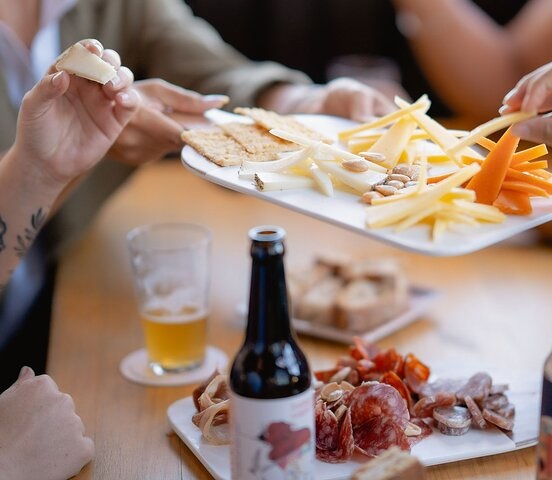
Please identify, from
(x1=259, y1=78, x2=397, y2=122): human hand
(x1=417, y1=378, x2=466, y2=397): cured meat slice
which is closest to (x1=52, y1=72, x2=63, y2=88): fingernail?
(x1=259, y1=78, x2=397, y2=122): human hand

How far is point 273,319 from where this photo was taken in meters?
0.88

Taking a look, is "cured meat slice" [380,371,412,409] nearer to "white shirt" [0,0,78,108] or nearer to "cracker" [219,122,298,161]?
"cracker" [219,122,298,161]

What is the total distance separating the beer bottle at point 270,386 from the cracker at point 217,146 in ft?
1.01

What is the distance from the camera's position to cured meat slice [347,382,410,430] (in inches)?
42.1

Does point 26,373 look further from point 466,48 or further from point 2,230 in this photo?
point 466,48

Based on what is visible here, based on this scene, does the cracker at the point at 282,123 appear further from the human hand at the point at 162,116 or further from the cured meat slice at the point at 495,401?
the cured meat slice at the point at 495,401

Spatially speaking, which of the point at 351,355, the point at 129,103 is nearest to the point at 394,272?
the point at 351,355

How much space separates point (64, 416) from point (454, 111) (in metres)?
2.27

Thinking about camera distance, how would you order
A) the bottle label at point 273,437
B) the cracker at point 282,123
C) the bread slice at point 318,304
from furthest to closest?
the bread slice at point 318,304
the cracker at point 282,123
the bottle label at point 273,437

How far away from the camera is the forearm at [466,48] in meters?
2.71

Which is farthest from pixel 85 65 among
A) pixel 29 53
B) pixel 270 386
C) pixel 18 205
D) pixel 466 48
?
pixel 466 48

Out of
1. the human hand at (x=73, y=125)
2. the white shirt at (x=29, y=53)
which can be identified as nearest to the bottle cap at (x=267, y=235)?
the human hand at (x=73, y=125)

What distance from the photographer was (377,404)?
108 cm

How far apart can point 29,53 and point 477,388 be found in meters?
1.32
